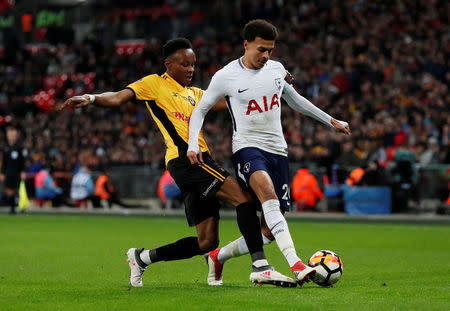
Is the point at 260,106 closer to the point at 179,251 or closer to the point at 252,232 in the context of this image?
the point at 252,232

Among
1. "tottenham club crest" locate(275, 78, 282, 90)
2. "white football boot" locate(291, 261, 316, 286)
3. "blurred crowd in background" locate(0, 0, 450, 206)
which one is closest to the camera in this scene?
"white football boot" locate(291, 261, 316, 286)

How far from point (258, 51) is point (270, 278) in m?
2.13

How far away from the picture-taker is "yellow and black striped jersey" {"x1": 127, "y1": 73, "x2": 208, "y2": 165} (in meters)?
8.32

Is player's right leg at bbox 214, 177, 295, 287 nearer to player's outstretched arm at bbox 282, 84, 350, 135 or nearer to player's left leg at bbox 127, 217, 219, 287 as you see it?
player's left leg at bbox 127, 217, 219, 287

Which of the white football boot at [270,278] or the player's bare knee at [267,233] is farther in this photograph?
the player's bare knee at [267,233]

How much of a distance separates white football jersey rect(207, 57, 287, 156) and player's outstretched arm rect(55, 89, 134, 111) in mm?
802

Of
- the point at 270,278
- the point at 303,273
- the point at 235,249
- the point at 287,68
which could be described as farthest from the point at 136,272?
the point at 287,68

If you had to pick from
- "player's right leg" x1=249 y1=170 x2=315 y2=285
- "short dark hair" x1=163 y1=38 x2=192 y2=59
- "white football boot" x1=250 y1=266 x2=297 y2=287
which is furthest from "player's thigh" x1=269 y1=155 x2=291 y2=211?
"short dark hair" x1=163 y1=38 x2=192 y2=59

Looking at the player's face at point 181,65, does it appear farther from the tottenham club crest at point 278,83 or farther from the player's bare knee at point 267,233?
the player's bare knee at point 267,233

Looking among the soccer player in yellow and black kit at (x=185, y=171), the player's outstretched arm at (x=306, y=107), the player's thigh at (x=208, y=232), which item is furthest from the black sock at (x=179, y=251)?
the player's outstretched arm at (x=306, y=107)

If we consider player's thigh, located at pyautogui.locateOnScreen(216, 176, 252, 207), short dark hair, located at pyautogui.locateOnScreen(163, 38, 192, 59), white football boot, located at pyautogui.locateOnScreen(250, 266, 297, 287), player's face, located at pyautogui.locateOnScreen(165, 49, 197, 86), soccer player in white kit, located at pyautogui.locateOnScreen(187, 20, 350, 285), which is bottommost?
white football boot, located at pyautogui.locateOnScreen(250, 266, 297, 287)

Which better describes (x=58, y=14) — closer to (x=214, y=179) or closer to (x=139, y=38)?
(x=139, y=38)

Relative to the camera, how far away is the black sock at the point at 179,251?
8.39 meters

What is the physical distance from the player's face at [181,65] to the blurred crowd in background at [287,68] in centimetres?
1450
